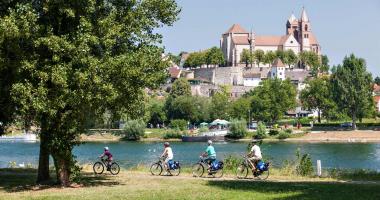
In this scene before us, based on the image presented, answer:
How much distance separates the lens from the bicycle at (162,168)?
1041 inches

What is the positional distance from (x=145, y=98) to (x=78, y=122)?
13.3 ft

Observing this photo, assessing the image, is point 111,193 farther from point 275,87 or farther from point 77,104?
point 275,87

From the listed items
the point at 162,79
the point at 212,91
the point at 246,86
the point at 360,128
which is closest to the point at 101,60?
the point at 162,79

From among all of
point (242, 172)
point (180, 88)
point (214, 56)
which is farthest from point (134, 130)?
point (214, 56)

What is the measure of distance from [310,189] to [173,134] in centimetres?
8743

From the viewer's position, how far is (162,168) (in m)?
27.2

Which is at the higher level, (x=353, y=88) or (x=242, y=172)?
(x=353, y=88)

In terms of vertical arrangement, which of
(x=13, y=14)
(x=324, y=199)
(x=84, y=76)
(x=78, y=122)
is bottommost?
(x=324, y=199)

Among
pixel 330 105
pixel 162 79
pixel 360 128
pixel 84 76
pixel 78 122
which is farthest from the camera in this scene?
pixel 330 105

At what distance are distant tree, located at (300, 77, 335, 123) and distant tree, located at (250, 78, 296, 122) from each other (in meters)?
3.34

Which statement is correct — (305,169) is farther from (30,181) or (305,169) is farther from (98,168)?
(30,181)

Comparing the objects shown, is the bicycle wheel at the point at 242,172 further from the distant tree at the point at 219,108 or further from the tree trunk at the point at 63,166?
the distant tree at the point at 219,108

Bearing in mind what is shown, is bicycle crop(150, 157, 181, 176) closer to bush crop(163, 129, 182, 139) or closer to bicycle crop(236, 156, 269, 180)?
bicycle crop(236, 156, 269, 180)

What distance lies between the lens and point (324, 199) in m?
17.7
